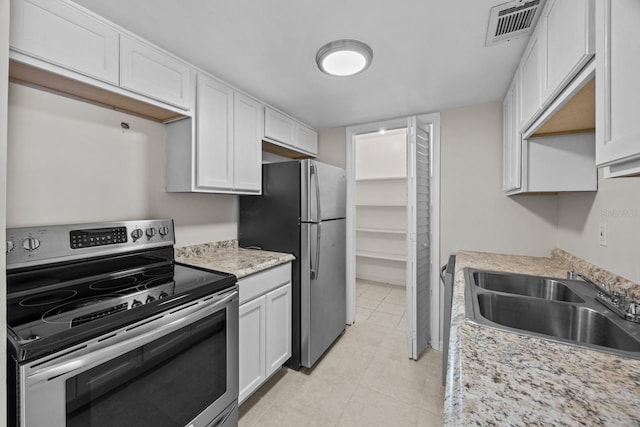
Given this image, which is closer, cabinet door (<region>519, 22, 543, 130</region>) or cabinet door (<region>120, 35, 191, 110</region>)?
cabinet door (<region>519, 22, 543, 130</region>)

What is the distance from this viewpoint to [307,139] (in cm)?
305

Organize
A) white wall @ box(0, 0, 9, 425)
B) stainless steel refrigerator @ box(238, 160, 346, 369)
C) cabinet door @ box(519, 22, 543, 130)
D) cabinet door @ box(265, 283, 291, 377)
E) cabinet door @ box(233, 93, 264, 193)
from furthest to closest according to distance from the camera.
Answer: stainless steel refrigerator @ box(238, 160, 346, 369)
cabinet door @ box(233, 93, 264, 193)
cabinet door @ box(265, 283, 291, 377)
cabinet door @ box(519, 22, 543, 130)
white wall @ box(0, 0, 9, 425)

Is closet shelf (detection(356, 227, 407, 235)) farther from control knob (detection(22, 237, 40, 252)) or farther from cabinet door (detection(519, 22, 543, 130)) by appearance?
control knob (detection(22, 237, 40, 252))

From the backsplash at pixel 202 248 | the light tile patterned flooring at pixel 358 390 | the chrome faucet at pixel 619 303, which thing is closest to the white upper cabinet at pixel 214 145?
the backsplash at pixel 202 248

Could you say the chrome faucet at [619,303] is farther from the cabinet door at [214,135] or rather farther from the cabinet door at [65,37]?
the cabinet door at [65,37]

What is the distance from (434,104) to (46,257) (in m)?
2.91

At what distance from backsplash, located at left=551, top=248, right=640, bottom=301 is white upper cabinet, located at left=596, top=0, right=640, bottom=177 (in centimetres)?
82

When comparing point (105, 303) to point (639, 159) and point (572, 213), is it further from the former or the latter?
point (572, 213)

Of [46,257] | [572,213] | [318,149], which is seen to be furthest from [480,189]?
[46,257]

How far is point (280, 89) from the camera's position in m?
2.13

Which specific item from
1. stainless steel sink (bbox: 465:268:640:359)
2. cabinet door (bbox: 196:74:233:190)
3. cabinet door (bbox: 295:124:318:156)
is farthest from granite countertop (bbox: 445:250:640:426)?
cabinet door (bbox: 295:124:318:156)

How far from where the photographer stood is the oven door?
852mm

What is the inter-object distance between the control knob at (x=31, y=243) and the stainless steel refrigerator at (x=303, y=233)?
1.38 m

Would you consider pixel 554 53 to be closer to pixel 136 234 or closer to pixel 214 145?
pixel 214 145
